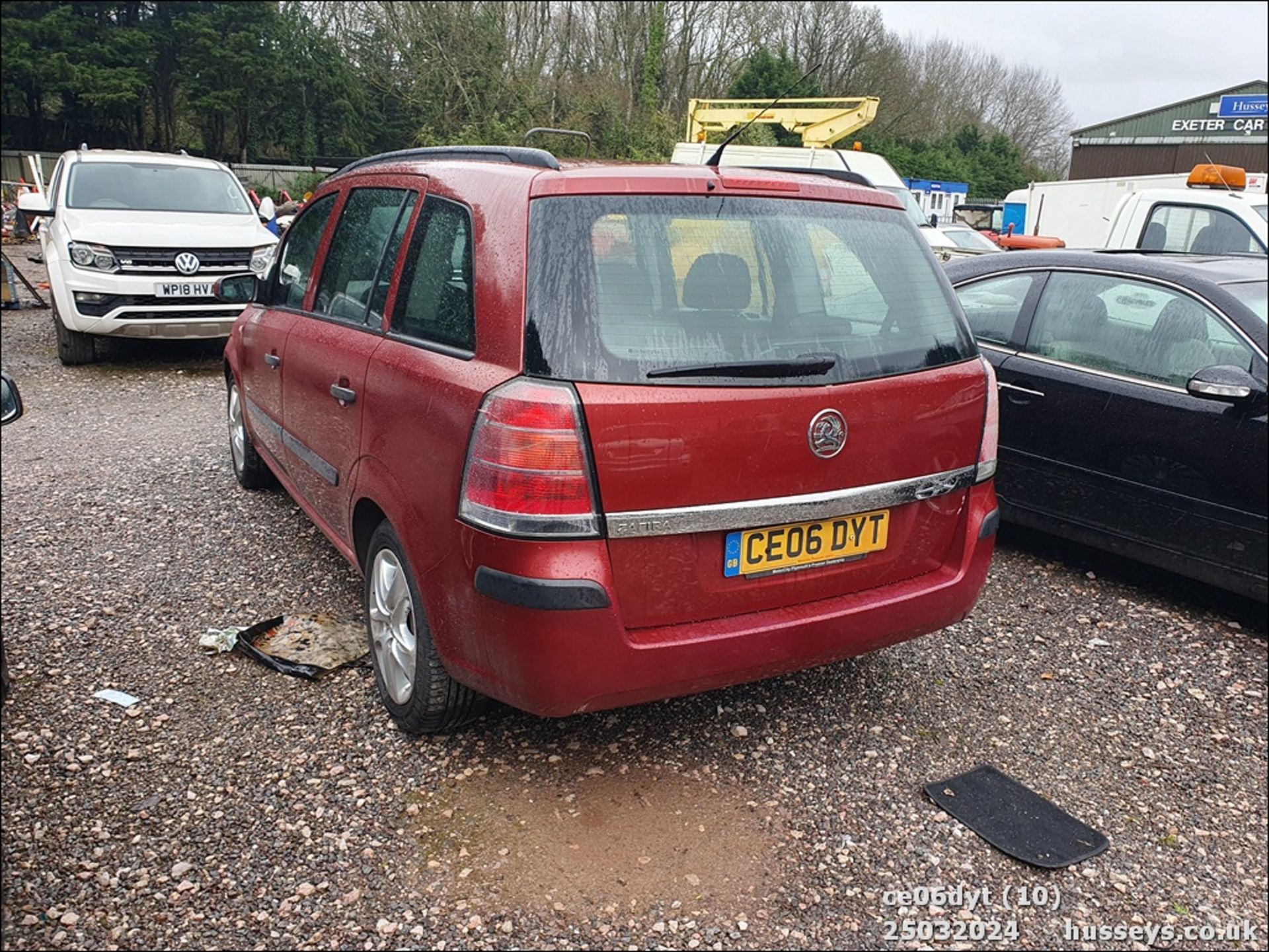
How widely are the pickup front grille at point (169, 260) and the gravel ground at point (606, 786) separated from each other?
5.02 meters

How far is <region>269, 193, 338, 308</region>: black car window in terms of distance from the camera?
404 cm

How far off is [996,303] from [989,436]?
2.30 meters

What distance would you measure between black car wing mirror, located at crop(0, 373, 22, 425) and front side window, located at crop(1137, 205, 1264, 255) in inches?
294

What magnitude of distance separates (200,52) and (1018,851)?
35220mm

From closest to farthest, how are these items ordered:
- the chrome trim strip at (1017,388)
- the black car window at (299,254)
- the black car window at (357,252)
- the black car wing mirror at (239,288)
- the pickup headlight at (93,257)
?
the black car window at (357,252) → the black car window at (299,254) → the chrome trim strip at (1017,388) → the black car wing mirror at (239,288) → the pickup headlight at (93,257)

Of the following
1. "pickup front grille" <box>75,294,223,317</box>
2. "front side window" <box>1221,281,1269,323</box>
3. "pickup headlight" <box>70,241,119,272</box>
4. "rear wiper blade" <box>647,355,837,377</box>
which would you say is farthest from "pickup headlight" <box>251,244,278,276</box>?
"front side window" <box>1221,281,1269,323</box>

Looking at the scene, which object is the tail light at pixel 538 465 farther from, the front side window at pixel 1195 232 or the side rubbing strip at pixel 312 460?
the front side window at pixel 1195 232

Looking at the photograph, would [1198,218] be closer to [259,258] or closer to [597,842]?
[597,842]

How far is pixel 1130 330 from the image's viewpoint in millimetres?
4289

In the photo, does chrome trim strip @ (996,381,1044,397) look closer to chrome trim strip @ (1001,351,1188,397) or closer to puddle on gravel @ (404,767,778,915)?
chrome trim strip @ (1001,351,1188,397)

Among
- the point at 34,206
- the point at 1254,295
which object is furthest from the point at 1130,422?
the point at 34,206

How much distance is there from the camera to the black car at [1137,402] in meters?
3.72

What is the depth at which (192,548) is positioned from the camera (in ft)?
15.3

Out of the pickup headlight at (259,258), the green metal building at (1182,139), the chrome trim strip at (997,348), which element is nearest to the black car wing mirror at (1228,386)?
the chrome trim strip at (997,348)
